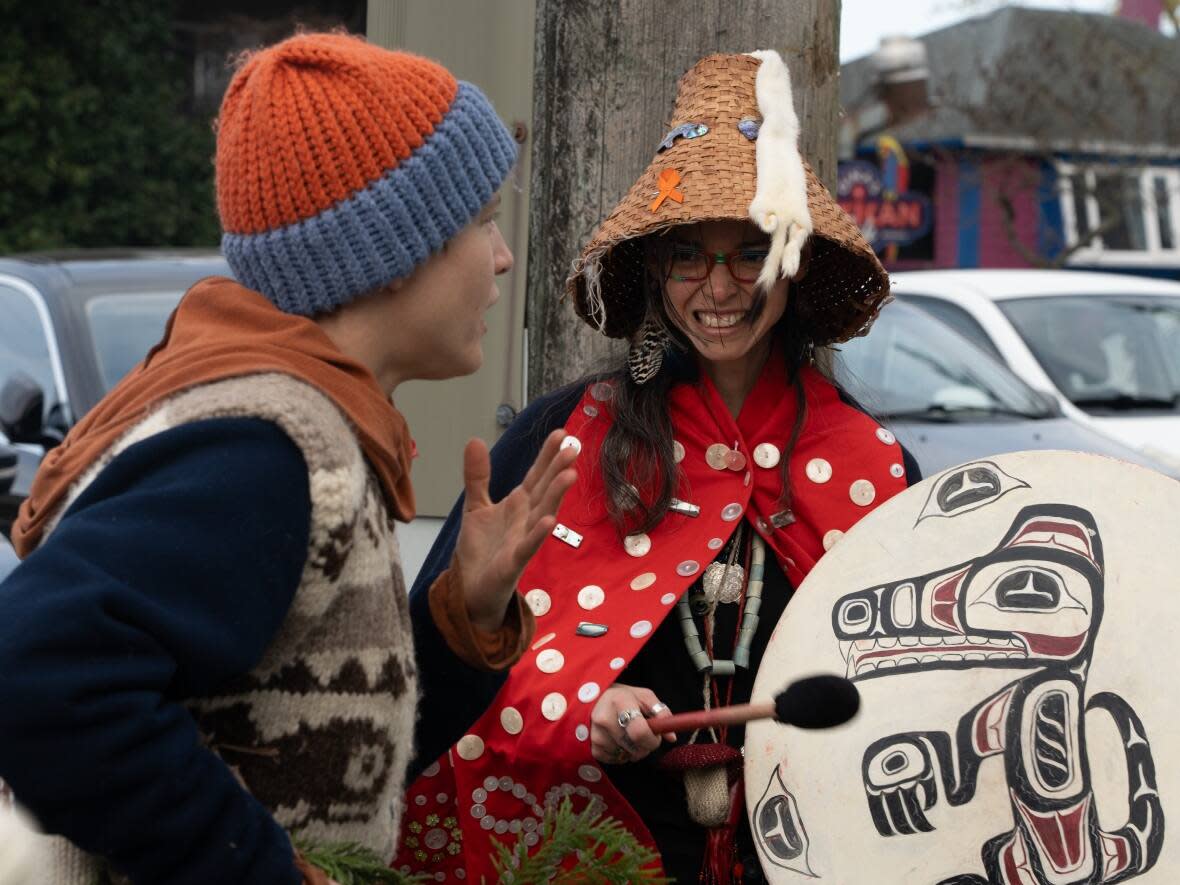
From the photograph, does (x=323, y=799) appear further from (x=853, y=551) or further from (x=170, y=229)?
(x=170, y=229)

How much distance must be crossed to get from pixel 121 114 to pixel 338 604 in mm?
17018

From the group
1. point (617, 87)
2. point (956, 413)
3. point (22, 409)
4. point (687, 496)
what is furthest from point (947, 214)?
point (687, 496)

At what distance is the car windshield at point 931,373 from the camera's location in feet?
21.3

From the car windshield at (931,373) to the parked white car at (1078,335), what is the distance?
363 mm

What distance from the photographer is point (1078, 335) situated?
7.37 meters

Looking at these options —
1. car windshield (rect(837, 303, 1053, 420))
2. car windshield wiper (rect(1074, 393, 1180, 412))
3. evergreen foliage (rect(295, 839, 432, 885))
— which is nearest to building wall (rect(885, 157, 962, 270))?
car windshield wiper (rect(1074, 393, 1180, 412))

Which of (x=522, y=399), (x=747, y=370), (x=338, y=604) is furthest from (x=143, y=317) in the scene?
(x=338, y=604)

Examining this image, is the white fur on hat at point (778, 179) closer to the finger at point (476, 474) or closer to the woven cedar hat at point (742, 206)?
the woven cedar hat at point (742, 206)

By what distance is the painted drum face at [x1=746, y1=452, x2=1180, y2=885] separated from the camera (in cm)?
210

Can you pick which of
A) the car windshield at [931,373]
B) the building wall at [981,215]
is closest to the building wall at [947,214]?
the building wall at [981,215]

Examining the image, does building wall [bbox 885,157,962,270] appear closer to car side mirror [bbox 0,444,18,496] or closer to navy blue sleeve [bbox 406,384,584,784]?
car side mirror [bbox 0,444,18,496]

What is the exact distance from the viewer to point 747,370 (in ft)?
9.04

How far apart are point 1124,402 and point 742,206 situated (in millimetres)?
5029

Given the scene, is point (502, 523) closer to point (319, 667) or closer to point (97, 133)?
point (319, 667)
